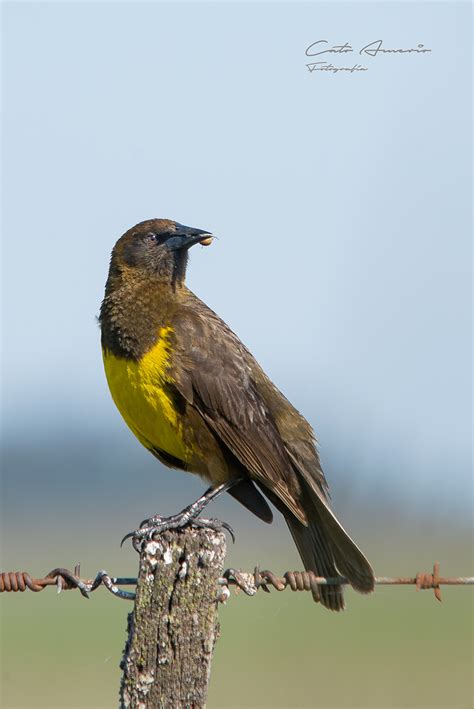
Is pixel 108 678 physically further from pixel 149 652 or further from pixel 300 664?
pixel 149 652

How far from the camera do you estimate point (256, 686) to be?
44.4ft

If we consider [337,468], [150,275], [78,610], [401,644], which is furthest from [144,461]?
[150,275]

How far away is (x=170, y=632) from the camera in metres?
4.71

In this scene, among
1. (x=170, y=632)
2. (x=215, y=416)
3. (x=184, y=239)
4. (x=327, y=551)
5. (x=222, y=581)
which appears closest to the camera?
(x=170, y=632)

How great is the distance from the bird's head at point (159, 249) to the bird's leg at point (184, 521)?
1.29m

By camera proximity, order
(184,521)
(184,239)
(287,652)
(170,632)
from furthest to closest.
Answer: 1. (287,652)
2. (184,239)
3. (184,521)
4. (170,632)

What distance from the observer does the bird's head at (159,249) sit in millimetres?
7434

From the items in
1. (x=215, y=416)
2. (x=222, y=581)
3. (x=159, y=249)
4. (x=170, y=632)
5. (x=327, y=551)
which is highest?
(x=159, y=249)

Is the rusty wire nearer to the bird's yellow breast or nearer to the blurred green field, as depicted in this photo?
the bird's yellow breast

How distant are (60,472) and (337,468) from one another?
115 feet

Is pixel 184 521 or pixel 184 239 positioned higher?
pixel 184 239

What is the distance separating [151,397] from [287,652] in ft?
32.8

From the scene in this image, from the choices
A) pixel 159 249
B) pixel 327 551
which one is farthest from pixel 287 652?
pixel 327 551

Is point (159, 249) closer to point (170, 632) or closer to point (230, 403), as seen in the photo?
point (230, 403)
